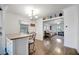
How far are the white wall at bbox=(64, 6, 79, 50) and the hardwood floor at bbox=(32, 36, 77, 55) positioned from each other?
0.10 metres

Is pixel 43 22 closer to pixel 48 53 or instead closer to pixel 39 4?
pixel 39 4

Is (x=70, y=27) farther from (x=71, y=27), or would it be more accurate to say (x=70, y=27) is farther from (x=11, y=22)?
(x=11, y=22)

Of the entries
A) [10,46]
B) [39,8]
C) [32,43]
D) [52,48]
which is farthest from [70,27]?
[10,46]

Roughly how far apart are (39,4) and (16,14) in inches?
19.5

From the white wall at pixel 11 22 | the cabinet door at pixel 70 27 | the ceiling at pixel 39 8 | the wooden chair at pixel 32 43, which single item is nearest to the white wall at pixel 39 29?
the wooden chair at pixel 32 43

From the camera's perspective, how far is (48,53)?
6.15 ft

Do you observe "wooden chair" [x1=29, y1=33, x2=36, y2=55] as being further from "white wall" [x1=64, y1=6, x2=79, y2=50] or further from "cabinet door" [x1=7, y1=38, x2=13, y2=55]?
"white wall" [x1=64, y1=6, x2=79, y2=50]

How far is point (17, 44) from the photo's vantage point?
6.31 feet

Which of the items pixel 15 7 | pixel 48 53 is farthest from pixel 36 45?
pixel 15 7

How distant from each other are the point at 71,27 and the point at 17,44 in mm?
1162

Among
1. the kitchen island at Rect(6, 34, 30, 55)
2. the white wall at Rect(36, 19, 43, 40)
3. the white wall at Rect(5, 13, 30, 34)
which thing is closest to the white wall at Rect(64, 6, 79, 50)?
the white wall at Rect(36, 19, 43, 40)

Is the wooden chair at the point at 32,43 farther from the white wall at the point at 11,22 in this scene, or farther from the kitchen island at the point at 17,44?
the white wall at the point at 11,22

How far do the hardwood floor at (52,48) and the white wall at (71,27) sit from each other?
100mm
